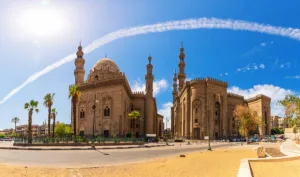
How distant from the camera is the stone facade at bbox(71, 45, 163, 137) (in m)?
57.0

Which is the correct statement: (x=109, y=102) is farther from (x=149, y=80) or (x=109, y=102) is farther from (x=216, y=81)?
(x=216, y=81)

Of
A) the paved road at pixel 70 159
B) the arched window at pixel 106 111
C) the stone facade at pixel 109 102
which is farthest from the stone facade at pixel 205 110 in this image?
the paved road at pixel 70 159

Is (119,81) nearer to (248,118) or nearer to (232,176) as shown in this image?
(248,118)

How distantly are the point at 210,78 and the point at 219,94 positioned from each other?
520cm

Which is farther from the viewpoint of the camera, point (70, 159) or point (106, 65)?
point (106, 65)

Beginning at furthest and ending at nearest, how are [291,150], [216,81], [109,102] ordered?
[216,81]
[109,102]
[291,150]

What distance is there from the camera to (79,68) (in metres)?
66.4

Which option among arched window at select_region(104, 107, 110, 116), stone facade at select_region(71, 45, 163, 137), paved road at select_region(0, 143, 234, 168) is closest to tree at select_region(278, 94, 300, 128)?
paved road at select_region(0, 143, 234, 168)

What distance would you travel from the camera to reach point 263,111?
8481 cm

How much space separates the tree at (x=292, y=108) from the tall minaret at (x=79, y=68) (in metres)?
50.0

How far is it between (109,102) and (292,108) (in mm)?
39736

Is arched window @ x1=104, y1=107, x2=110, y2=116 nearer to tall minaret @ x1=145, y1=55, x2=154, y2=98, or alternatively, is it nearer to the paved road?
tall minaret @ x1=145, y1=55, x2=154, y2=98

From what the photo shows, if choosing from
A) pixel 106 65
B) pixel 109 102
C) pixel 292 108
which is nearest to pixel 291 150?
pixel 292 108

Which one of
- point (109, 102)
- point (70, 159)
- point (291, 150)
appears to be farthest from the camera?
point (109, 102)
